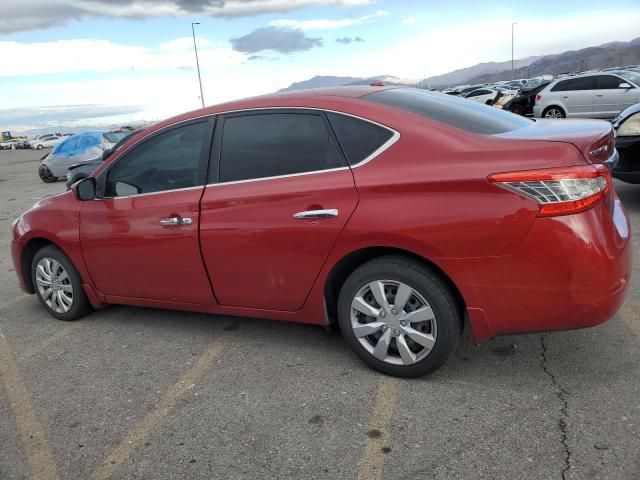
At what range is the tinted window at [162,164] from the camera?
3.87 m

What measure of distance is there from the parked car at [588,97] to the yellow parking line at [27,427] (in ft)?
57.0

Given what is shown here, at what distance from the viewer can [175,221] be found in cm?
382

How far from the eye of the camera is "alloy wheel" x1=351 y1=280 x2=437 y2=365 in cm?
314

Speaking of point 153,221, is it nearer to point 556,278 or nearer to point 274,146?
point 274,146

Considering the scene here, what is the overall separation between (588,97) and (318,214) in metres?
16.8

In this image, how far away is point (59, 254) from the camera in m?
4.63

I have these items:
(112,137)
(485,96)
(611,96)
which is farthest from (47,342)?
(485,96)

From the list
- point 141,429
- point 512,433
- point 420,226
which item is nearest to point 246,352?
point 141,429

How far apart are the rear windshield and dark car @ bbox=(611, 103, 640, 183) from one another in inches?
129

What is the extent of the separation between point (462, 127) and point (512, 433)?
1627 millimetres

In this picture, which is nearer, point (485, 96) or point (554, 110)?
point (554, 110)

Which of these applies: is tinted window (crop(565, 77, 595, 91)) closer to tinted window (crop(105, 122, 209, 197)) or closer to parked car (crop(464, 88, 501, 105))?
parked car (crop(464, 88, 501, 105))

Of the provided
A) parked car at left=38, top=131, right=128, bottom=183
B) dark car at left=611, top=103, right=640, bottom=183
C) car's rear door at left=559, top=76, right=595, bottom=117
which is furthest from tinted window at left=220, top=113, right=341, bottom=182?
car's rear door at left=559, top=76, right=595, bottom=117

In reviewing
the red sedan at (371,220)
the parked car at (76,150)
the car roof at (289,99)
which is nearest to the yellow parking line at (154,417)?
the red sedan at (371,220)
